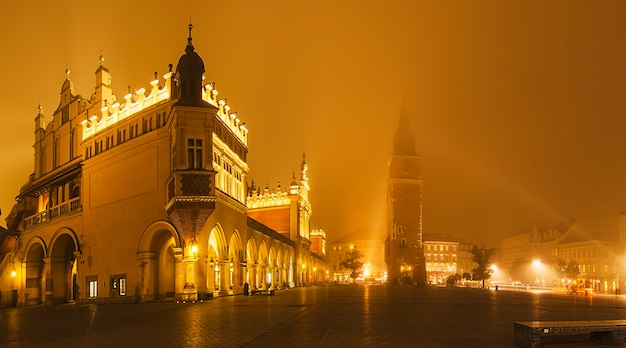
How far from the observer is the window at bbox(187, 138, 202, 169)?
34062 mm

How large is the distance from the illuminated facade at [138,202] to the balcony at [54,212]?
144mm

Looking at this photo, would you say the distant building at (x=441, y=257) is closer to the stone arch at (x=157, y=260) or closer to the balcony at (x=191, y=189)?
the stone arch at (x=157, y=260)

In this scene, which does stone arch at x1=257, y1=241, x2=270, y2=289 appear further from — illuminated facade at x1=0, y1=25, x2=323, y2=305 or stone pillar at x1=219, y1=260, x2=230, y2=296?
stone pillar at x1=219, y1=260, x2=230, y2=296

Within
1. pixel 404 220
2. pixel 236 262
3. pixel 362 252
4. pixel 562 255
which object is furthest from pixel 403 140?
pixel 236 262

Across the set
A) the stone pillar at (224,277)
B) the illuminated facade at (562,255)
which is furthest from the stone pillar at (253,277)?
the illuminated facade at (562,255)

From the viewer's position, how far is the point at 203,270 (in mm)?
36125

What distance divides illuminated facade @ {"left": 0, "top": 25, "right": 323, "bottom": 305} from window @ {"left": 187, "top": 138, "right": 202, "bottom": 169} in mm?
55

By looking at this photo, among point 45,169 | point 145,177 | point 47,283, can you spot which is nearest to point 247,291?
point 145,177

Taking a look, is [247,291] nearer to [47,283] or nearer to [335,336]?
[47,283]

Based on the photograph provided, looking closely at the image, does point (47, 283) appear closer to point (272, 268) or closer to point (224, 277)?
point (224, 277)

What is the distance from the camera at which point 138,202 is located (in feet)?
123

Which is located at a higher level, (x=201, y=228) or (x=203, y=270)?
(x=201, y=228)

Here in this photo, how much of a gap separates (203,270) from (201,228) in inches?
112

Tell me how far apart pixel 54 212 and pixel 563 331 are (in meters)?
42.0
